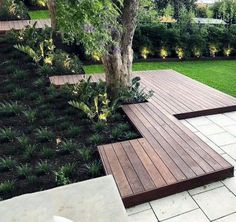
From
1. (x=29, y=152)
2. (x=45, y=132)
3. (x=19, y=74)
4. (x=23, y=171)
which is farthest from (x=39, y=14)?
(x=23, y=171)

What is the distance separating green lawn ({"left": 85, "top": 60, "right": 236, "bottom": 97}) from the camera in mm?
8617

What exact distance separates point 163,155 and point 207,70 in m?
6.88

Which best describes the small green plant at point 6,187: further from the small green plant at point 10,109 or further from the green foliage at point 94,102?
the small green plant at point 10,109

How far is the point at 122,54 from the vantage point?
655cm

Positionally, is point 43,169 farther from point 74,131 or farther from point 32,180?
point 74,131

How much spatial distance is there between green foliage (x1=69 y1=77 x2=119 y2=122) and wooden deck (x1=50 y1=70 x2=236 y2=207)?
1.55 ft

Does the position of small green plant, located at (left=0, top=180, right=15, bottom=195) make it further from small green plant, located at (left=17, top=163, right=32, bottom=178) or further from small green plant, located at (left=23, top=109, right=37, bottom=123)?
small green plant, located at (left=23, top=109, right=37, bottom=123)

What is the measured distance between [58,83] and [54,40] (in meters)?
2.99

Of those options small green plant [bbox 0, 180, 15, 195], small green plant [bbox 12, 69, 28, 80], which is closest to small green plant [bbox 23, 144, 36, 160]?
small green plant [bbox 0, 180, 15, 195]

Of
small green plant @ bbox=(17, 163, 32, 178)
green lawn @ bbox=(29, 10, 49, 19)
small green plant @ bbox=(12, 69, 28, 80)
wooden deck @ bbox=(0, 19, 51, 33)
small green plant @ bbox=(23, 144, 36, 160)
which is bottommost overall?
small green plant @ bbox=(17, 163, 32, 178)

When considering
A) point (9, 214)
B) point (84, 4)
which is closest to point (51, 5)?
point (84, 4)

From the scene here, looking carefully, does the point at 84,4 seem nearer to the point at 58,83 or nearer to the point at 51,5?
the point at 58,83

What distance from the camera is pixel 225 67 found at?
1080 centimetres

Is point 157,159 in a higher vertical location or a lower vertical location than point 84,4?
lower
